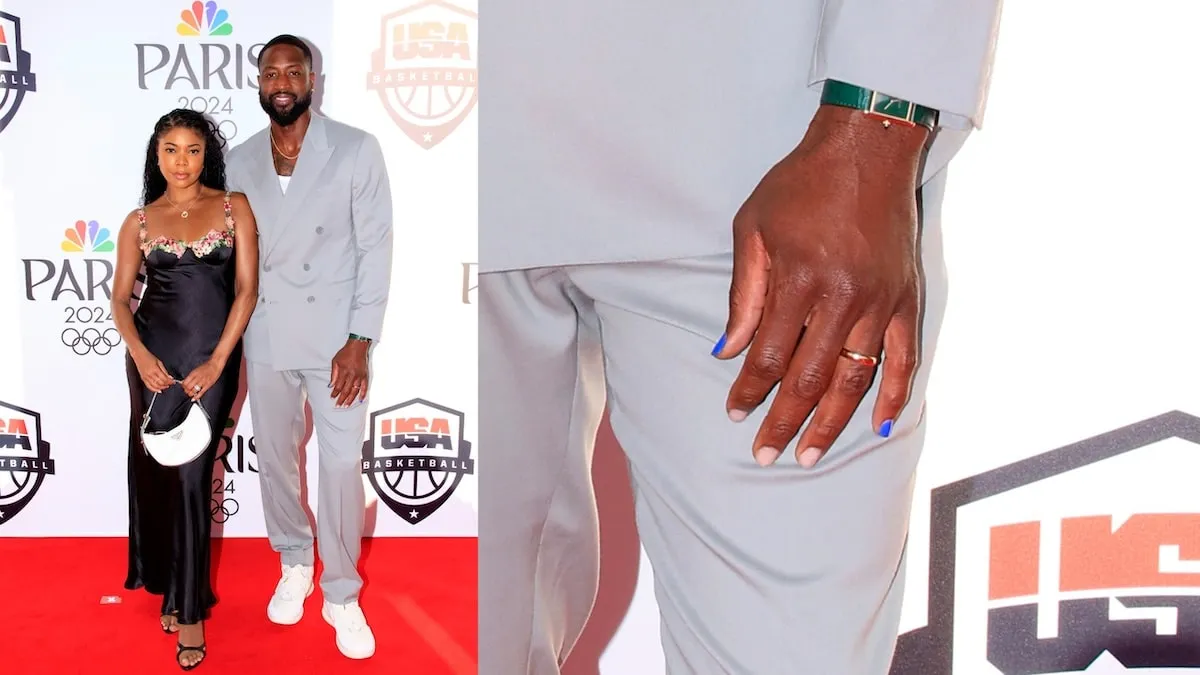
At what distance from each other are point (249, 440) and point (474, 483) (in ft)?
1.04

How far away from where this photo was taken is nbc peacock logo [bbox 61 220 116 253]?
1.30m

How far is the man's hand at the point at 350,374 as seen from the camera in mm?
1245

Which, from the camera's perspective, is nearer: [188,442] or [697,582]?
[697,582]

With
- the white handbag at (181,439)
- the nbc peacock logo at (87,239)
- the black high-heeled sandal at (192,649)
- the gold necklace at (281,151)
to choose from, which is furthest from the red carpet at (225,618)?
the gold necklace at (281,151)

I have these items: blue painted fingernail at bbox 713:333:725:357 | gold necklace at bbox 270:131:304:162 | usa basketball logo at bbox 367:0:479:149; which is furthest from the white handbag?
blue painted fingernail at bbox 713:333:725:357

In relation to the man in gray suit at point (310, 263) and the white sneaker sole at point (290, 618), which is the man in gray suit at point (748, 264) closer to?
the man in gray suit at point (310, 263)

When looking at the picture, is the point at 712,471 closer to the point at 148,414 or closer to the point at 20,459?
the point at 148,414

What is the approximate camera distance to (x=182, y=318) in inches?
50.9

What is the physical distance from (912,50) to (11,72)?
1187 mm

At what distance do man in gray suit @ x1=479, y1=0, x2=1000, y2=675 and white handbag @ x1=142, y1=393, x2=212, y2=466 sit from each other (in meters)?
0.70

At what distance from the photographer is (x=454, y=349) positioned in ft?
4.16

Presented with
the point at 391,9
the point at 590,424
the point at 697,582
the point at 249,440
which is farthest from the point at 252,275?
the point at 697,582

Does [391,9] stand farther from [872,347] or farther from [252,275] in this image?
[872,347]

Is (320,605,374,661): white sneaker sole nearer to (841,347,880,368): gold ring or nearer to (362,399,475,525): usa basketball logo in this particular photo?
(362,399,475,525): usa basketball logo
